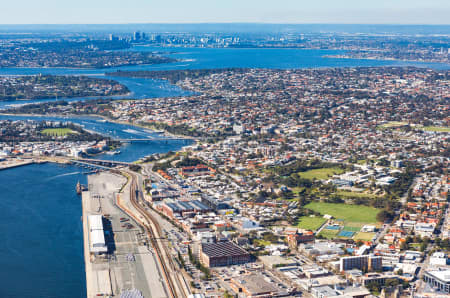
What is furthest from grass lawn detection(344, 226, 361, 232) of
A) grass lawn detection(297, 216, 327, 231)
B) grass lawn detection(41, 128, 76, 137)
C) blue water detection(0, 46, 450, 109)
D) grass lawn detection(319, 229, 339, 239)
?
blue water detection(0, 46, 450, 109)

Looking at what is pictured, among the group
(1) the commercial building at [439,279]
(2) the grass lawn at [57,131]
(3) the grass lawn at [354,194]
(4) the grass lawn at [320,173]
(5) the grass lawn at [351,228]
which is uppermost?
(1) the commercial building at [439,279]

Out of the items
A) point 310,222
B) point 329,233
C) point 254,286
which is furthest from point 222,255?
point 310,222

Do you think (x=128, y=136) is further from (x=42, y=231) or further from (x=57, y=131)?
(x=42, y=231)

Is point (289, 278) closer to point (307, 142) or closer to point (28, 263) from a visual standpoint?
point (28, 263)

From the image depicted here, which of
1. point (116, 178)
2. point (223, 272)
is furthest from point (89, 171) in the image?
point (223, 272)

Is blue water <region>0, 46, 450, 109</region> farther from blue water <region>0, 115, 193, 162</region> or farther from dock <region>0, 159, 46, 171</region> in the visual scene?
dock <region>0, 159, 46, 171</region>

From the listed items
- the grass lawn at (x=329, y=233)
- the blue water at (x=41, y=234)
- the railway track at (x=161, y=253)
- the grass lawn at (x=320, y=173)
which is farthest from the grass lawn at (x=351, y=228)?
the blue water at (x=41, y=234)

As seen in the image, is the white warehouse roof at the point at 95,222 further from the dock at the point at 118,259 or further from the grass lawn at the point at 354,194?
the grass lawn at the point at 354,194
